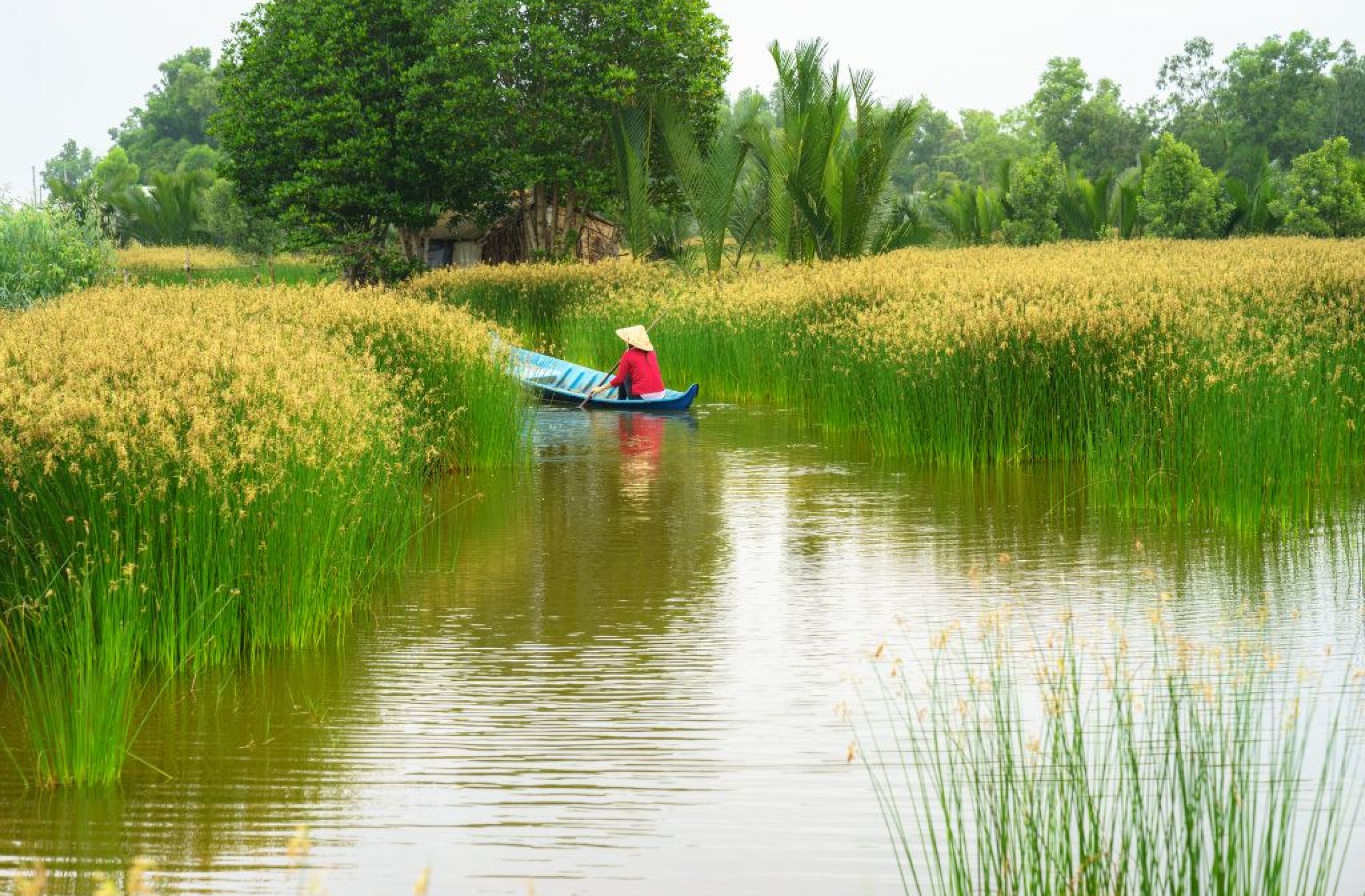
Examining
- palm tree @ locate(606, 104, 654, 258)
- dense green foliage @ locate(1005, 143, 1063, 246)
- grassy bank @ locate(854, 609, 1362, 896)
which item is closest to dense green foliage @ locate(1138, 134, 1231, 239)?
dense green foliage @ locate(1005, 143, 1063, 246)

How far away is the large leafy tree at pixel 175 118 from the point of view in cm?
9612

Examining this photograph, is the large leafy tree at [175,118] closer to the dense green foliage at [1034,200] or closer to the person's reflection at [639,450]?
the dense green foliage at [1034,200]

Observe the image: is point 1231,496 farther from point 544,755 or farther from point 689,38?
point 689,38

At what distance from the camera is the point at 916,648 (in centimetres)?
678

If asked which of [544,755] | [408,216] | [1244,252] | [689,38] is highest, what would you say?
[689,38]

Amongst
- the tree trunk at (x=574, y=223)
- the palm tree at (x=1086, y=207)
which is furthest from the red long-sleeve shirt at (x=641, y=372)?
the palm tree at (x=1086, y=207)

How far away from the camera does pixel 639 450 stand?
575 inches

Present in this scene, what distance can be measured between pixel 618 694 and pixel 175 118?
103494mm

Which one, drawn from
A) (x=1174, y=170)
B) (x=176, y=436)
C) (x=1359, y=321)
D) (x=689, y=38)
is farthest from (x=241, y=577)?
(x=1174, y=170)

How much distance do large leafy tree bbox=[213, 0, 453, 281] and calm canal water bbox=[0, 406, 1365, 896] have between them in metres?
23.3

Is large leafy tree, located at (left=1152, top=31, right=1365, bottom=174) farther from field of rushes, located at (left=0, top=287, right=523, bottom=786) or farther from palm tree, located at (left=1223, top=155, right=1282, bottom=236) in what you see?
field of rushes, located at (left=0, top=287, right=523, bottom=786)

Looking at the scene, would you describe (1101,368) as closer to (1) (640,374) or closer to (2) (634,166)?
(1) (640,374)

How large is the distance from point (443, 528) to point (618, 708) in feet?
15.3

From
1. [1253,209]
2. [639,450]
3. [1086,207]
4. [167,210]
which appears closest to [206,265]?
[167,210]
